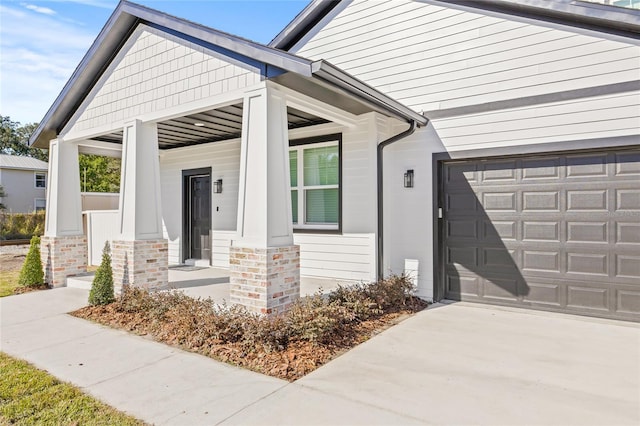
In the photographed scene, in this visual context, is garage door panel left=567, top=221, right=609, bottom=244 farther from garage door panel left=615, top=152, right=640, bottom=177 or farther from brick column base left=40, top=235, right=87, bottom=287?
brick column base left=40, top=235, right=87, bottom=287

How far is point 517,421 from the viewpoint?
281cm

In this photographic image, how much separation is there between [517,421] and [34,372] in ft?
14.3

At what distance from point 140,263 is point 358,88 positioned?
440 centimetres

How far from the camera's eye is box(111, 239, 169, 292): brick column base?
6246 mm

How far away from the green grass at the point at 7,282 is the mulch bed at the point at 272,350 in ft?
10.6

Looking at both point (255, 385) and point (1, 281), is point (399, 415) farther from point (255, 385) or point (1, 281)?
point (1, 281)

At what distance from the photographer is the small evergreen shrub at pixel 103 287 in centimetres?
605

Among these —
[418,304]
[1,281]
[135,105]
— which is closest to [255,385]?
[418,304]

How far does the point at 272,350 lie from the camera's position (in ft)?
13.3

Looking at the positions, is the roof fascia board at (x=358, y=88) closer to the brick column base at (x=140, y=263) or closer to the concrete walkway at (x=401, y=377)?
the concrete walkway at (x=401, y=377)

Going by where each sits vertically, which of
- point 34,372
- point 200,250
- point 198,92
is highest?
point 198,92

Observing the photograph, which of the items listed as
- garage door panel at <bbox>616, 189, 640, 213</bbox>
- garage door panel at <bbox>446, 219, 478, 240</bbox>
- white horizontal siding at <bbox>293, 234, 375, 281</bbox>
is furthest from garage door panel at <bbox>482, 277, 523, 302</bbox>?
white horizontal siding at <bbox>293, 234, 375, 281</bbox>

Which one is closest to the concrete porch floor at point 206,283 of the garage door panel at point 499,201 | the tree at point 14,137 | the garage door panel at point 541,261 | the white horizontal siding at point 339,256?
the white horizontal siding at point 339,256

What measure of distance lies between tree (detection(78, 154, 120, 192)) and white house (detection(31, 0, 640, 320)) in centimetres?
2440
